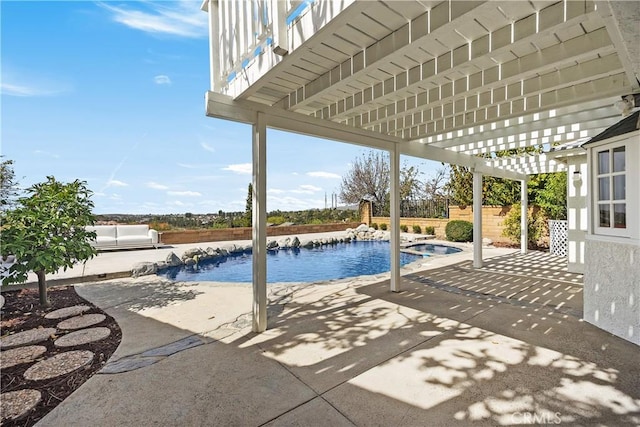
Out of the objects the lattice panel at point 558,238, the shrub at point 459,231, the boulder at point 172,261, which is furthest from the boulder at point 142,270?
the lattice panel at point 558,238

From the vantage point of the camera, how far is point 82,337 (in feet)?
11.2

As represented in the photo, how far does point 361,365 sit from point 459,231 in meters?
11.7

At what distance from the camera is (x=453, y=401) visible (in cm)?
227

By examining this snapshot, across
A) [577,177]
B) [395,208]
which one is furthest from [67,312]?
[577,177]

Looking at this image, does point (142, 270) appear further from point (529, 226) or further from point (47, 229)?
point (529, 226)

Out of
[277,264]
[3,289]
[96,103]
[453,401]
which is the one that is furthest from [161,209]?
[453,401]

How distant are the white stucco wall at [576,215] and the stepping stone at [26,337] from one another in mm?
9869

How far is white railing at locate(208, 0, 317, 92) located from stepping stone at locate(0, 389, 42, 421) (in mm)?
3454

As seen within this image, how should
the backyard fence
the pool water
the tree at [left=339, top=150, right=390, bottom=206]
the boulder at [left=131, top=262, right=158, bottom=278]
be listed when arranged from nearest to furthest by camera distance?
the boulder at [left=131, top=262, right=158, bottom=278] → the pool water → the backyard fence → the tree at [left=339, top=150, right=390, bottom=206]

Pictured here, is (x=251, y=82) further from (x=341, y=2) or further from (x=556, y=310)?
(x=556, y=310)

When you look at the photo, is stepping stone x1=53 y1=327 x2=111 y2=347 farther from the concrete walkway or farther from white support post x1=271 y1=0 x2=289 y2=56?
white support post x1=271 y1=0 x2=289 y2=56

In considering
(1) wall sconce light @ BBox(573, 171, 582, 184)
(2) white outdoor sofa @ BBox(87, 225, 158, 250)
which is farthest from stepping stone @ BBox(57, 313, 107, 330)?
(1) wall sconce light @ BBox(573, 171, 582, 184)

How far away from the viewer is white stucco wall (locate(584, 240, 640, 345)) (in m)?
3.22

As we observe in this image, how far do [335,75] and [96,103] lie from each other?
13.7 m
